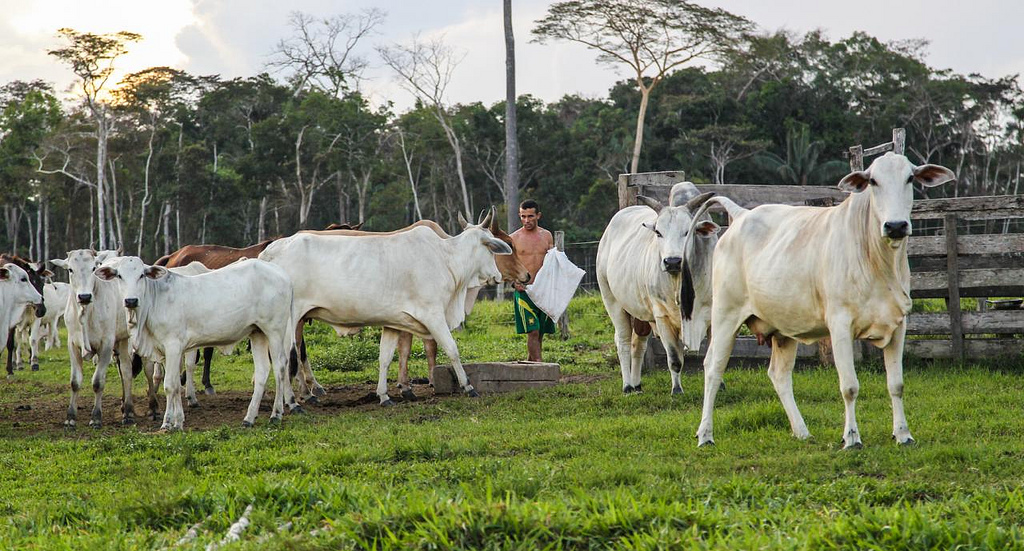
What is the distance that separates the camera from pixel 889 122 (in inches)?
1802

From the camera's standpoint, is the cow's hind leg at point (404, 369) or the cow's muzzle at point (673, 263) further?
the cow's hind leg at point (404, 369)

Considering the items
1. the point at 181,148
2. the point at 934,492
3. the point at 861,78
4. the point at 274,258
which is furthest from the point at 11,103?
the point at 934,492

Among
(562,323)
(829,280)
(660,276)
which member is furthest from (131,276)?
(562,323)

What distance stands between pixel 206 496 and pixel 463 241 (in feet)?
21.4

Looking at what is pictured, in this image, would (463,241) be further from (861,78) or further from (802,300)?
(861,78)

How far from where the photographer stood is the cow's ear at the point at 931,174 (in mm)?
6691

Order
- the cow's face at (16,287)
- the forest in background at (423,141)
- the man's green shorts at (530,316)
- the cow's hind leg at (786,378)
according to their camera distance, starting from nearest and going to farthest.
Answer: the cow's hind leg at (786,378)
the cow's face at (16,287)
the man's green shorts at (530,316)
the forest in background at (423,141)

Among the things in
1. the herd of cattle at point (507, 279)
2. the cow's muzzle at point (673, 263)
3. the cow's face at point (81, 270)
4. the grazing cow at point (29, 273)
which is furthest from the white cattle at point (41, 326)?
the cow's muzzle at point (673, 263)

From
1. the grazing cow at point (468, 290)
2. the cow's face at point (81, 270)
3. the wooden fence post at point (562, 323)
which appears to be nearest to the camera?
the cow's face at point (81, 270)

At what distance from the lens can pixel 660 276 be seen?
952cm

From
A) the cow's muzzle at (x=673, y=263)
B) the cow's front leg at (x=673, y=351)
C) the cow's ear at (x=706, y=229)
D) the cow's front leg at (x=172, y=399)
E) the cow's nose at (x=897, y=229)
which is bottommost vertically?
the cow's front leg at (x=172, y=399)

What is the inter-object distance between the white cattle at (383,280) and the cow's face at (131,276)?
6.37 feet

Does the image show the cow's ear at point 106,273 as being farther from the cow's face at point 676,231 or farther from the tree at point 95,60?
the tree at point 95,60

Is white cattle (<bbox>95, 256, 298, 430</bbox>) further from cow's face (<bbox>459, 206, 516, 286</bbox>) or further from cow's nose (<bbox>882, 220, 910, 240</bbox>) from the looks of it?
cow's nose (<bbox>882, 220, 910, 240</bbox>)
